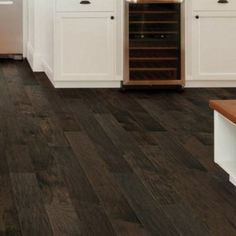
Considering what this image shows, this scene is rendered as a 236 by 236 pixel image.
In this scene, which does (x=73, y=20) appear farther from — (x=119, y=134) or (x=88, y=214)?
(x=88, y=214)

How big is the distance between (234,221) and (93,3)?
3635 mm

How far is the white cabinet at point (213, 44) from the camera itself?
20.1 feet

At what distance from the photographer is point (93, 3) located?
6070 mm

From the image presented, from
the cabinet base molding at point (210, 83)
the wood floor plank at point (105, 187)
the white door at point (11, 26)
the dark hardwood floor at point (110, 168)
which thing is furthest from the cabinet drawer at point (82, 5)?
the white door at point (11, 26)

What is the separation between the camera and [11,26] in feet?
26.6

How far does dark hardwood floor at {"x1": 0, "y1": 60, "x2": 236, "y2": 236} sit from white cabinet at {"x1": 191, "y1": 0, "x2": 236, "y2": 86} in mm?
449

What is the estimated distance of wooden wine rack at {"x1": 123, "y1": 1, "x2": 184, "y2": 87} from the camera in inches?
241

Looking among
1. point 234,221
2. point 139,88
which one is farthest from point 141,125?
point 234,221

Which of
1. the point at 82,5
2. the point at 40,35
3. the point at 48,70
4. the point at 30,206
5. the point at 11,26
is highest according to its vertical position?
the point at 82,5

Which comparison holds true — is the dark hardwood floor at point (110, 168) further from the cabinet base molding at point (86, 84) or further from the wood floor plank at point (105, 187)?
the cabinet base molding at point (86, 84)

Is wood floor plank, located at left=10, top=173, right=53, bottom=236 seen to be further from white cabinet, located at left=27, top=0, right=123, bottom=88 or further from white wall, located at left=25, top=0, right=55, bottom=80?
white wall, located at left=25, top=0, right=55, bottom=80

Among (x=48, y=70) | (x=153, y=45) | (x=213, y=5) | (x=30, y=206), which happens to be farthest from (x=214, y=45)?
(x=30, y=206)

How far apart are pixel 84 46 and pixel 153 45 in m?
0.65

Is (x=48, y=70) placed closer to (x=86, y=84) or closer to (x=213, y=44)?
(x=86, y=84)
